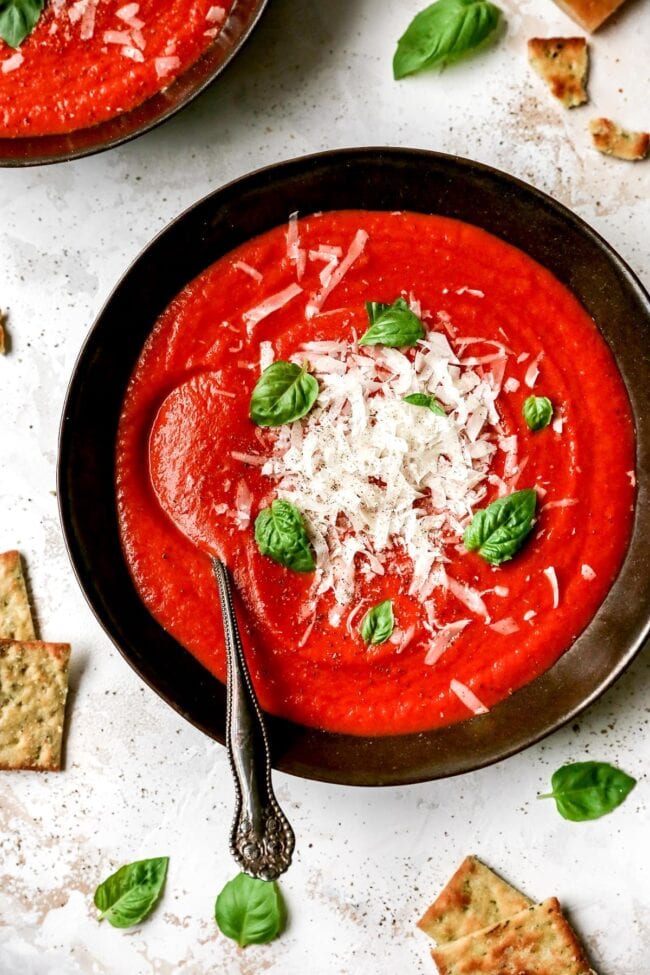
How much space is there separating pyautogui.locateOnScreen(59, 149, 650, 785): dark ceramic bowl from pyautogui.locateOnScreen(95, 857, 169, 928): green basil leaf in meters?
0.67

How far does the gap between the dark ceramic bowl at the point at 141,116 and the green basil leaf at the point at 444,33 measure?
0.50 meters

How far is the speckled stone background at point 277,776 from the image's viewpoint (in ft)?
9.62

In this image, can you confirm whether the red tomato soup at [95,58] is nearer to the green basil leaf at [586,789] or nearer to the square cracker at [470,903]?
the green basil leaf at [586,789]

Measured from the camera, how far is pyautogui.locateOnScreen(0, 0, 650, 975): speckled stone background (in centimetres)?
293

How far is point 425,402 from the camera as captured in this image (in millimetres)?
2596

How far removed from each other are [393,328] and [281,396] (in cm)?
37

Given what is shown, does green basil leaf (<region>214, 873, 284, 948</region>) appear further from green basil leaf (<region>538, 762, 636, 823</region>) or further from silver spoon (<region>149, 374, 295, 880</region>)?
green basil leaf (<region>538, 762, 636, 823</region>)

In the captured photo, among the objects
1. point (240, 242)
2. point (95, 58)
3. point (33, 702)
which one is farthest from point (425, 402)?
point (33, 702)

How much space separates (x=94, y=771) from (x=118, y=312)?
59.2 inches

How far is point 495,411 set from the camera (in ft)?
8.67

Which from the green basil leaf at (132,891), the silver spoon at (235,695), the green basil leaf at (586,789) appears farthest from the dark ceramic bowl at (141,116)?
the green basil leaf at (586,789)

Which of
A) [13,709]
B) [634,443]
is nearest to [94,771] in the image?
[13,709]

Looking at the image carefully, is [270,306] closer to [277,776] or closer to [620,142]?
[620,142]

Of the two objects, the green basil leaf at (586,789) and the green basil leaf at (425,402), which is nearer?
the green basil leaf at (425,402)
